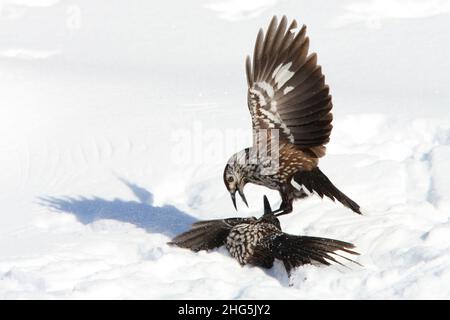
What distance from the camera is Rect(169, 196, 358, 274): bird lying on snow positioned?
14.4ft

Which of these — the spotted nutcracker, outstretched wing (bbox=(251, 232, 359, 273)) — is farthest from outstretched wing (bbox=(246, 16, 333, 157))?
outstretched wing (bbox=(251, 232, 359, 273))

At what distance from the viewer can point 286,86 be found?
5137 mm

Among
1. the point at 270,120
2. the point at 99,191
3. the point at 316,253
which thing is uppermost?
the point at 270,120

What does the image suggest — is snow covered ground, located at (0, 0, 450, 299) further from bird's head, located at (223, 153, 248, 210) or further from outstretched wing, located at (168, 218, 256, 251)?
bird's head, located at (223, 153, 248, 210)

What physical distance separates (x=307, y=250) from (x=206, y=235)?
752 millimetres

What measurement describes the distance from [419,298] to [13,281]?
79.1 inches

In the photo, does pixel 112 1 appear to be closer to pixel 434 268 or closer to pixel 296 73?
pixel 296 73

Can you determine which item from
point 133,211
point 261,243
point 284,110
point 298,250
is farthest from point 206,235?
point 133,211

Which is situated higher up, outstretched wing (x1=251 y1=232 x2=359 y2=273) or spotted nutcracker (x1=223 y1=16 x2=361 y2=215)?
spotted nutcracker (x1=223 y1=16 x2=361 y2=215)

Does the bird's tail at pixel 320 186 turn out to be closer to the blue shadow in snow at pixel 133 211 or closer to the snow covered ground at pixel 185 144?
the snow covered ground at pixel 185 144

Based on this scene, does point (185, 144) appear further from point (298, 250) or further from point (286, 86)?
point (298, 250)

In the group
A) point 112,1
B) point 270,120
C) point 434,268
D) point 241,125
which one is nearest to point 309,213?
point 270,120

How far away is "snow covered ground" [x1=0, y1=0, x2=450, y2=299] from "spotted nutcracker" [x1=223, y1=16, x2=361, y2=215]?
1.51 ft

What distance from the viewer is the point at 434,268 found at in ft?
13.4
